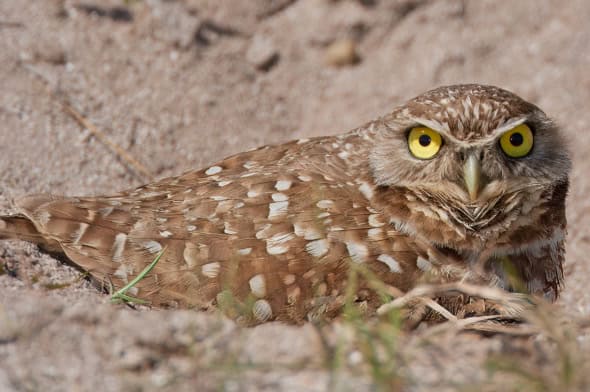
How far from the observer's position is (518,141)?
8.94ft

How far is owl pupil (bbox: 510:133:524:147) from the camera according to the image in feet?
8.88

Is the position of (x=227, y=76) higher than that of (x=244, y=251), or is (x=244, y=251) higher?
(x=227, y=76)

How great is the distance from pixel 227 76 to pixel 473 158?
8.92 ft

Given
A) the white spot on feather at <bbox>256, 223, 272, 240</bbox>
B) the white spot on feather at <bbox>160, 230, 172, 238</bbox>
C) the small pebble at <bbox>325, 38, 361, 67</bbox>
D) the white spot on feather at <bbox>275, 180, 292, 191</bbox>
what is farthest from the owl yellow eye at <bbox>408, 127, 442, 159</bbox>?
the small pebble at <bbox>325, 38, 361, 67</bbox>

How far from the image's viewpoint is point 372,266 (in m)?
2.59

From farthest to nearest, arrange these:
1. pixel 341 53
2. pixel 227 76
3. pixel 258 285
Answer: pixel 341 53 < pixel 227 76 < pixel 258 285

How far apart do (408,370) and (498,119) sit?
1.16 meters

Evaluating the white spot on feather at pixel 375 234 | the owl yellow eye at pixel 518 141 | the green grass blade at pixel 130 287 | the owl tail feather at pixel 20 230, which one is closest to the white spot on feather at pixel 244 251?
the green grass blade at pixel 130 287

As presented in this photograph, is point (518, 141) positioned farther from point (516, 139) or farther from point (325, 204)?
point (325, 204)

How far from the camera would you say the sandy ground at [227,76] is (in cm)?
406

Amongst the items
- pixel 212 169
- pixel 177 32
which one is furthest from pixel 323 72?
pixel 212 169

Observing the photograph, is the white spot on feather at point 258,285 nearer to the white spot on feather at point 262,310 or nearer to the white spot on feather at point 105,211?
the white spot on feather at point 262,310

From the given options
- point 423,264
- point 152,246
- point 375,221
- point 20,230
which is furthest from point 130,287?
point 423,264

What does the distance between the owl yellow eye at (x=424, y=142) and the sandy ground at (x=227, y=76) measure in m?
0.86
